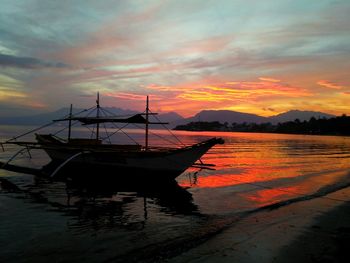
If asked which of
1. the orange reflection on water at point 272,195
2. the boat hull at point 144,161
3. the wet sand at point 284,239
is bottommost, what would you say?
the orange reflection on water at point 272,195

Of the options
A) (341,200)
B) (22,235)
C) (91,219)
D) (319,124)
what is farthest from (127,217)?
(319,124)

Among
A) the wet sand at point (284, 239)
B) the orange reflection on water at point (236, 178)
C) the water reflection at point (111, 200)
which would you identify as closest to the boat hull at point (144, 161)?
the water reflection at point (111, 200)

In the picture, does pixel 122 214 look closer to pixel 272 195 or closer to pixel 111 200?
pixel 111 200

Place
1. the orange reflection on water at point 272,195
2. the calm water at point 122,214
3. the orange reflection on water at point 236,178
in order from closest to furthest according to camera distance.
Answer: the calm water at point 122,214, the orange reflection on water at point 272,195, the orange reflection on water at point 236,178

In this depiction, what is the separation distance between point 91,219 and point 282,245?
6.76m

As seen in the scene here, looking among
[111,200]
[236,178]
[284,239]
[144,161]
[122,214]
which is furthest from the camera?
[236,178]

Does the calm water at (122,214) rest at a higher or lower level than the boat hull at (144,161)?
lower

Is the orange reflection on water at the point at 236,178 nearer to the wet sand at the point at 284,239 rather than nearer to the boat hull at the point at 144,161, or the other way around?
the boat hull at the point at 144,161

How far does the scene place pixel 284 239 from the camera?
9914 mm

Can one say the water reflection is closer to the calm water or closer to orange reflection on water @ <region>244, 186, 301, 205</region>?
the calm water

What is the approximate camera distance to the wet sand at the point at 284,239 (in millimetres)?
8453

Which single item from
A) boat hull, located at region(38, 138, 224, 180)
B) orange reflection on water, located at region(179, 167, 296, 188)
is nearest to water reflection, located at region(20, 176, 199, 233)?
boat hull, located at region(38, 138, 224, 180)

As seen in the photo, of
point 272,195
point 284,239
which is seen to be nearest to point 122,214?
point 284,239

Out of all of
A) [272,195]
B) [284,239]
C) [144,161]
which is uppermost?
[144,161]
